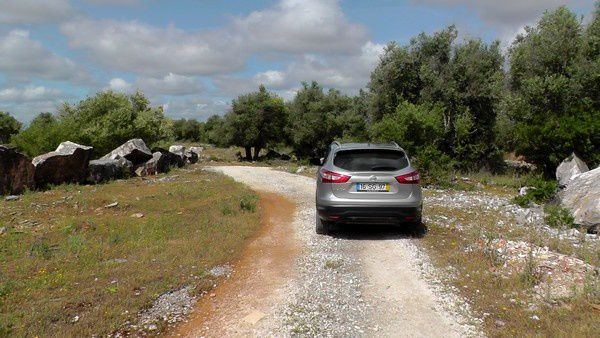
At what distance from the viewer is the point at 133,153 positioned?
2489 centimetres

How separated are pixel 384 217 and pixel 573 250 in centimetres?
359

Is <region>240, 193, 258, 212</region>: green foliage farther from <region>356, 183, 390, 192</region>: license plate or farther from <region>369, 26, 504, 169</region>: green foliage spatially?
<region>369, 26, 504, 169</region>: green foliage

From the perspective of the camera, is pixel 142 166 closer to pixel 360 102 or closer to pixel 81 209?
pixel 81 209

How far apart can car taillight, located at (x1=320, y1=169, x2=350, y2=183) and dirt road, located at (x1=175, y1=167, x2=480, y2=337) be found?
4.43ft

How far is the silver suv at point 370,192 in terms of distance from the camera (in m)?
8.80

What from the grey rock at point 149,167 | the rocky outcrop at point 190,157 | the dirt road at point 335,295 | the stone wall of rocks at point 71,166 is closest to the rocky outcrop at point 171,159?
the stone wall of rocks at point 71,166

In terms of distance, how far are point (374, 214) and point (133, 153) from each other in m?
19.8

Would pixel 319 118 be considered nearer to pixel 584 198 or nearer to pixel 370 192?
pixel 584 198

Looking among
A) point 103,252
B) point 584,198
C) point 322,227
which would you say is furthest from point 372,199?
point 584,198

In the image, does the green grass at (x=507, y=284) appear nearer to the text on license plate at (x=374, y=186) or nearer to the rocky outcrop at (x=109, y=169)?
the text on license plate at (x=374, y=186)

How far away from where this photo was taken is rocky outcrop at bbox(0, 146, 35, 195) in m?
16.2

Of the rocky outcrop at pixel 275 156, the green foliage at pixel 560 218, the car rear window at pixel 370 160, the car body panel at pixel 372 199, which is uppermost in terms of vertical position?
the car rear window at pixel 370 160

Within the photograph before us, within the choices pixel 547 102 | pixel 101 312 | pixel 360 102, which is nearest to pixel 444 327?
pixel 101 312

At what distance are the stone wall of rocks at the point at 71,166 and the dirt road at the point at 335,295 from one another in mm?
12547
